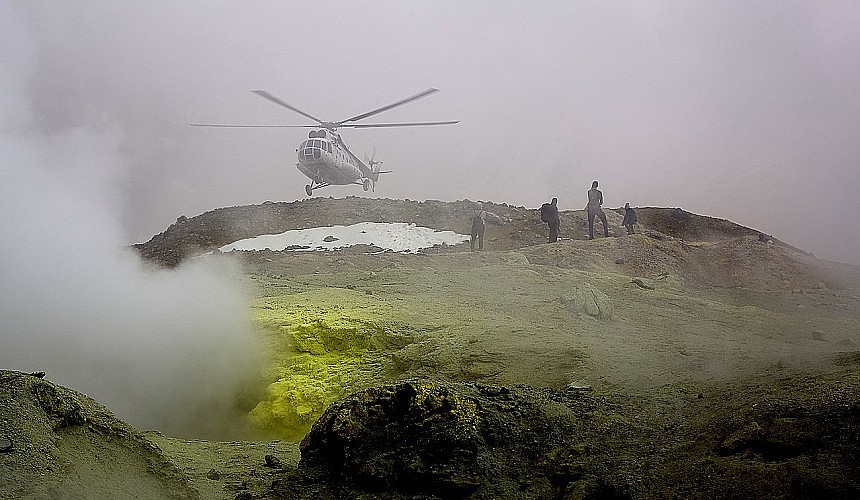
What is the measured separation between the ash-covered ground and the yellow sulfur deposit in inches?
0.8

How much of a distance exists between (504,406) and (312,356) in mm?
3514

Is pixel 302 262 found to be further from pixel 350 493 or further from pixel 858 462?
pixel 858 462

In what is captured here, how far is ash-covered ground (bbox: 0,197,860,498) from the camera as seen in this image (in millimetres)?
2285

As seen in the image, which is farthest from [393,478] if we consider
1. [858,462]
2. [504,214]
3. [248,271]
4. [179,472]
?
[504,214]

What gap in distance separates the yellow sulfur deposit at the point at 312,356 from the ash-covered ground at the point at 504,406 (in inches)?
0.8

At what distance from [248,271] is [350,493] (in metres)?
10.8

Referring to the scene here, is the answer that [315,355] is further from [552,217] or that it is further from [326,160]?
[326,160]

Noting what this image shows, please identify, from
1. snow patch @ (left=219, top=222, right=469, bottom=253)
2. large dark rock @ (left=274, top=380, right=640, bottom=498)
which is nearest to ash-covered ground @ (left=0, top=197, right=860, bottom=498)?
large dark rock @ (left=274, top=380, right=640, bottom=498)

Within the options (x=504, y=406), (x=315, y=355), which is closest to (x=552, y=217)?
(x=315, y=355)

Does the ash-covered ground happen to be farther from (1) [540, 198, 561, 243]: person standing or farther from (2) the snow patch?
(2) the snow patch

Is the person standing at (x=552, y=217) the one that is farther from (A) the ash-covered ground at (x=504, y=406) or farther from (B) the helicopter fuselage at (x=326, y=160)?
(B) the helicopter fuselage at (x=326, y=160)

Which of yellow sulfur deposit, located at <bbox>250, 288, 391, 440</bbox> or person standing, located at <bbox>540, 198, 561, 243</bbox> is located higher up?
person standing, located at <bbox>540, 198, 561, 243</bbox>

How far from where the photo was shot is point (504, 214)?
2050cm

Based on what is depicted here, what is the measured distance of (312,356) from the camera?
6.03m
